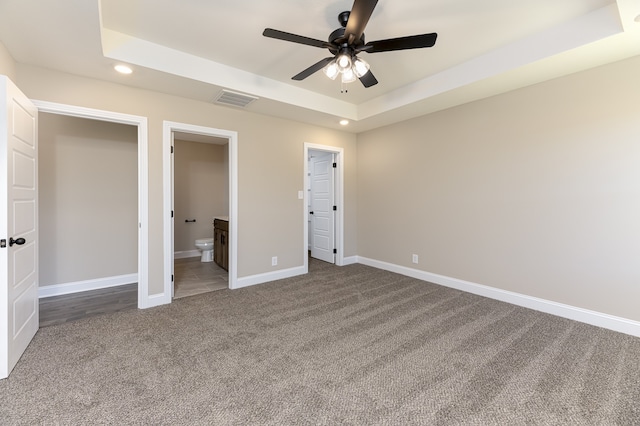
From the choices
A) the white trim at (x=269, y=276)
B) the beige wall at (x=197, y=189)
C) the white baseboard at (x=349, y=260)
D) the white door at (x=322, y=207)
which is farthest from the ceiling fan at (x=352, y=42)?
the beige wall at (x=197, y=189)

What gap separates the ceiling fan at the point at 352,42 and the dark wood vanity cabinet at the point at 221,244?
2986mm

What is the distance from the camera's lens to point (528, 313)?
3.09 meters

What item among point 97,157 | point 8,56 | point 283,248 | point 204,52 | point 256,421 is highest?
point 204,52

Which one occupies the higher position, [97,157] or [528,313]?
[97,157]

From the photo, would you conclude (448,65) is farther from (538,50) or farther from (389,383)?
(389,383)

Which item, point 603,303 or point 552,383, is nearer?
point 552,383

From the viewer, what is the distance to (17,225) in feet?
7.08

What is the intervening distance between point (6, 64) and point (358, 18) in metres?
2.97

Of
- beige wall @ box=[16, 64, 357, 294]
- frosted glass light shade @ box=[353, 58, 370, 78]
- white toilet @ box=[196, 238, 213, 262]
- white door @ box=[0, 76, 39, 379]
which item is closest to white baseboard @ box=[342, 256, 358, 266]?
beige wall @ box=[16, 64, 357, 294]

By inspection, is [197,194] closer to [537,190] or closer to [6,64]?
[6,64]

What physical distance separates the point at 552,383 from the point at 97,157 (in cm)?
535

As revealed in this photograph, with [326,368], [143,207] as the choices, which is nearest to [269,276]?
[143,207]

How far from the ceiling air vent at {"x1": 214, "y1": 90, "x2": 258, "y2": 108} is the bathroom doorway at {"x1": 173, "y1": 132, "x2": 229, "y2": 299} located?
2017 millimetres

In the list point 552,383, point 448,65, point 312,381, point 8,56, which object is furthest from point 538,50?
point 8,56
